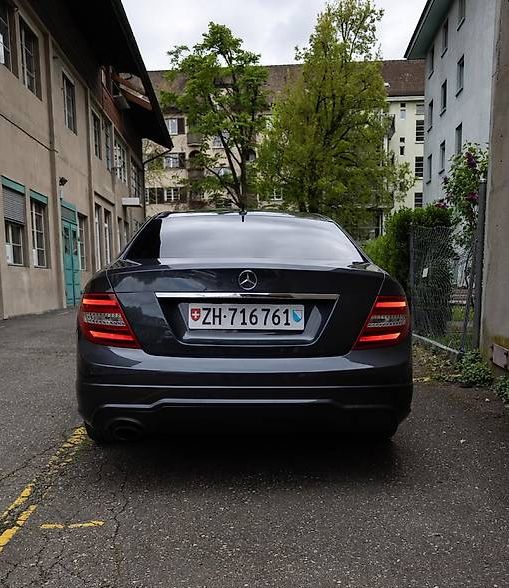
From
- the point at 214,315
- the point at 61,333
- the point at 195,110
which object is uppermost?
the point at 195,110

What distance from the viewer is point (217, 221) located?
12.1ft

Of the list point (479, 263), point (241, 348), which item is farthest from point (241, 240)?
point (479, 263)

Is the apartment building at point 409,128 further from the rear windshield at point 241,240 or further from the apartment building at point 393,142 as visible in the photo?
the rear windshield at point 241,240

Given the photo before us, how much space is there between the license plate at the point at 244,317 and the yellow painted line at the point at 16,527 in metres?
1.17

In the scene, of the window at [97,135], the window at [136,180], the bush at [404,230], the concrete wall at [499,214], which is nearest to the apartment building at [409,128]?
the window at [136,180]

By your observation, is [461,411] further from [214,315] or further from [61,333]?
[61,333]

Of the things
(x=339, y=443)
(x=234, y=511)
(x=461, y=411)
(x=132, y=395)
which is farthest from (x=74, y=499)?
(x=461, y=411)

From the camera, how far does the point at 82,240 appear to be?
56.9 feet

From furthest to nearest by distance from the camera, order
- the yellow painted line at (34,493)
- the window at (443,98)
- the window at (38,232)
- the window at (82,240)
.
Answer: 1. the window at (443,98)
2. the window at (82,240)
3. the window at (38,232)
4. the yellow painted line at (34,493)

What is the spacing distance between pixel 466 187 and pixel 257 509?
22.2 feet

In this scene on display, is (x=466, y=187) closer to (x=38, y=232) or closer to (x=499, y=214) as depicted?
(x=499, y=214)

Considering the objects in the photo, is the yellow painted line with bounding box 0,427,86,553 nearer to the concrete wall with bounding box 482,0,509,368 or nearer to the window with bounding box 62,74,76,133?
the concrete wall with bounding box 482,0,509,368

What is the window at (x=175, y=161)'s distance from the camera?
5034cm

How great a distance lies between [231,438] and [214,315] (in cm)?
121
